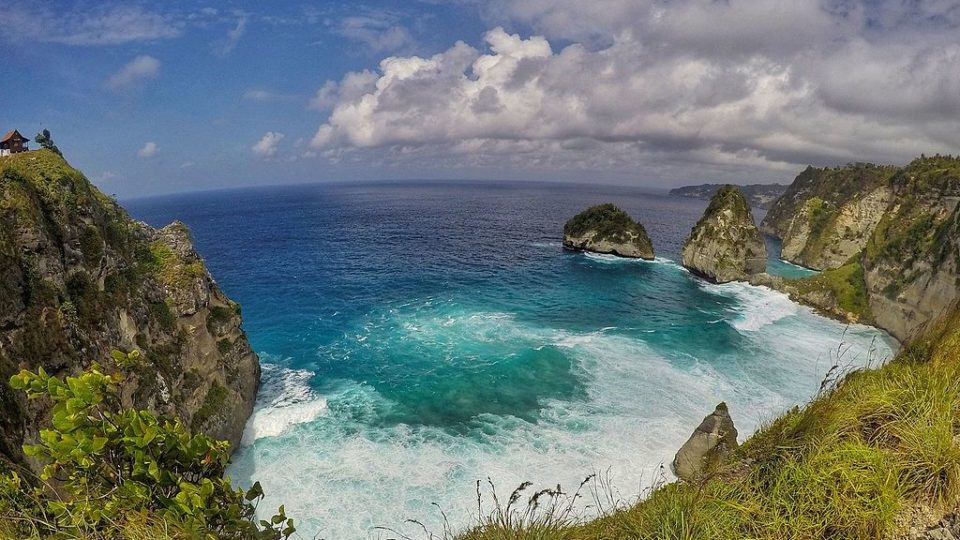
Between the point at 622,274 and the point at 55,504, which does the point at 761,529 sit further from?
the point at 622,274

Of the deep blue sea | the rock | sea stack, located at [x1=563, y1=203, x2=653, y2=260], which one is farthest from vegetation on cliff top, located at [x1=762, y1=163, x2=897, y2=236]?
the rock

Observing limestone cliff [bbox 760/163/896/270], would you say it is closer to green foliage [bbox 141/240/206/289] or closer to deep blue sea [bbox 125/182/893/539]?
deep blue sea [bbox 125/182/893/539]

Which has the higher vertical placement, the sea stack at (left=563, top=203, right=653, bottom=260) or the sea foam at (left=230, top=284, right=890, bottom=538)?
the sea stack at (left=563, top=203, right=653, bottom=260)

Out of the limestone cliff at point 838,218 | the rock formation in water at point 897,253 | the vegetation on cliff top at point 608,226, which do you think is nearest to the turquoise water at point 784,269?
the limestone cliff at point 838,218

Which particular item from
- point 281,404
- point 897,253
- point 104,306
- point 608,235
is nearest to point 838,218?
point 897,253

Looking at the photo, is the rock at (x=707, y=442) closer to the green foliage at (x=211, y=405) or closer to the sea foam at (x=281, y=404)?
the sea foam at (x=281, y=404)

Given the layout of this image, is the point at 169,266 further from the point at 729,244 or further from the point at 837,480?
the point at 729,244
